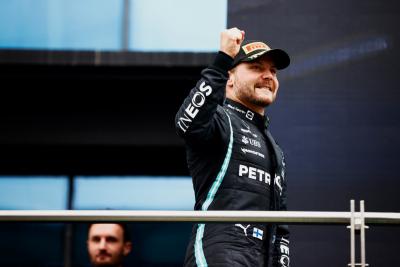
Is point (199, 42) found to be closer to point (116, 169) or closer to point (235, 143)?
point (116, 169)

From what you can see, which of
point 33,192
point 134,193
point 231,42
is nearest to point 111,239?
point 231,42

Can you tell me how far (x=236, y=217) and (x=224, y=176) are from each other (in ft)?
1.96

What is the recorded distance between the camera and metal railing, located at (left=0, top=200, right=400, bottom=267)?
4.71 metres

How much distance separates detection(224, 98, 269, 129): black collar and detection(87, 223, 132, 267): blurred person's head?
1294 mm

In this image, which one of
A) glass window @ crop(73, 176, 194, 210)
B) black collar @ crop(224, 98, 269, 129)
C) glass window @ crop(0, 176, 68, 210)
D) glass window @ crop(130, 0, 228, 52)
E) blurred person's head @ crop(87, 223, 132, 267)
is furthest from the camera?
glass window @ crop(0, 176, 68, 210)

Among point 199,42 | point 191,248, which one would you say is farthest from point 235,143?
point 199,42

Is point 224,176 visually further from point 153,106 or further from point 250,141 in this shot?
point 153,106

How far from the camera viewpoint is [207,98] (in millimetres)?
5156

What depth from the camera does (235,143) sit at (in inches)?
213

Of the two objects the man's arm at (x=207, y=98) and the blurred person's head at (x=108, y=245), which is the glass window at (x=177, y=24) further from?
the man's arm at (x=207, y=98)

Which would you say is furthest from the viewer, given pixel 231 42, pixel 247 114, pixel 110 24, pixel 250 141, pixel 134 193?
pixel 134 193

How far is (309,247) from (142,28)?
2721mm

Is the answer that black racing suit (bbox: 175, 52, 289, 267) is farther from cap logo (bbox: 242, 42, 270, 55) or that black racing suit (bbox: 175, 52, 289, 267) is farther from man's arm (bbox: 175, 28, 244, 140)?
cap logo (bbox: 242, 42, 270, 55)

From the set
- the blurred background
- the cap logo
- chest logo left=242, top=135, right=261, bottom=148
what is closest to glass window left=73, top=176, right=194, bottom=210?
the blurred background
